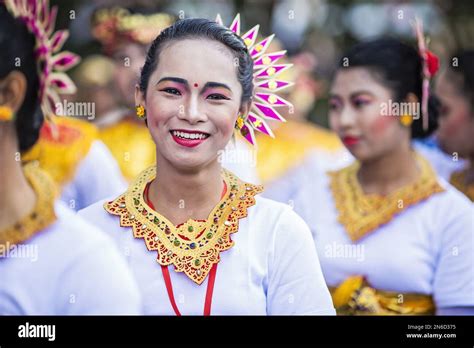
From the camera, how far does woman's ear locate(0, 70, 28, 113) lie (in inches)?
165

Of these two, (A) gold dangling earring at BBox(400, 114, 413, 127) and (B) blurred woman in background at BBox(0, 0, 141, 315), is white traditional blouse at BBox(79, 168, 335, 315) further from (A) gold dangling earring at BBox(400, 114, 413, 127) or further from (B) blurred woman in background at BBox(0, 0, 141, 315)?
(A) gold dangling earring at BBox(400, 114, 413, 127)

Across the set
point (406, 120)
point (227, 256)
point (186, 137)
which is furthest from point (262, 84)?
point (227, 256)

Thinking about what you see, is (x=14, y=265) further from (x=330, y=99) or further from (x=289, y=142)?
(x=330, y=99)

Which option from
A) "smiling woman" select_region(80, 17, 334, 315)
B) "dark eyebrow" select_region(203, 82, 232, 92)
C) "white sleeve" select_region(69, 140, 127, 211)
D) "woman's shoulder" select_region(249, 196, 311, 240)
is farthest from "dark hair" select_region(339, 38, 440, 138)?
"white sleeve" select_region(69, 140, 127, 211)

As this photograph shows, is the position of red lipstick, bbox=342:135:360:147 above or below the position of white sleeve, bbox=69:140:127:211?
above

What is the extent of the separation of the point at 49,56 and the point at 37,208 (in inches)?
28.2

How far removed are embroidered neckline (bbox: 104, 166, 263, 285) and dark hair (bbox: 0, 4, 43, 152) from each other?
1.74 feet

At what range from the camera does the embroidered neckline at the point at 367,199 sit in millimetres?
4270

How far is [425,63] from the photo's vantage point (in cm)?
424

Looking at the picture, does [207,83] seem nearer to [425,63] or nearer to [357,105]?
[357,105]

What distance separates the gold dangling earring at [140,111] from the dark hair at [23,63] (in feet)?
1.52

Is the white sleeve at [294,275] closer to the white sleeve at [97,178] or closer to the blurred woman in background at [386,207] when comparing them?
the blurred woman in background at [386,207]

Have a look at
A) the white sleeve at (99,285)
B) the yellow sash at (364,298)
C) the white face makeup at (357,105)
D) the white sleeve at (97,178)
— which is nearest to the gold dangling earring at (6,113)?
the white sleeve at (97,178)

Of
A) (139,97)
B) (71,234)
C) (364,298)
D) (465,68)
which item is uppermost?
(465,68)
